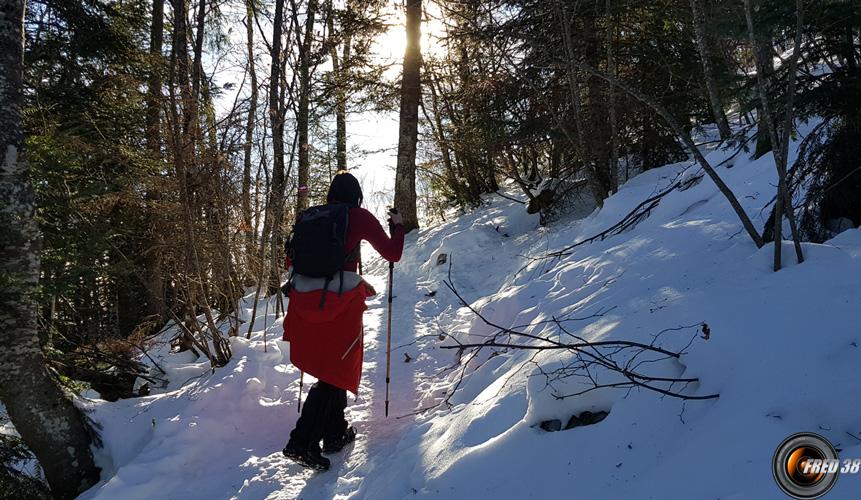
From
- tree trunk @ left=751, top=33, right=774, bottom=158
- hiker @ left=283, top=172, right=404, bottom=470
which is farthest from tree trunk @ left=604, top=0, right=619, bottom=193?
hiker @ left=283, top=172, right=404, bottom=470

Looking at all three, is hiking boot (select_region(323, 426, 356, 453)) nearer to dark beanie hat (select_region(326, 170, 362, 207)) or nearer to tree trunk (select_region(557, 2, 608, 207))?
dark beanie hat (select_region(326, 170, 362, 207))

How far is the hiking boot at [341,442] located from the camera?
3.46m

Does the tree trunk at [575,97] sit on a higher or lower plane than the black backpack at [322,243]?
higher

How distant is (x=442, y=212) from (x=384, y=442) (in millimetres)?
11435

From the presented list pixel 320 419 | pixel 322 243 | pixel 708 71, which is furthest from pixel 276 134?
pixel 708 71

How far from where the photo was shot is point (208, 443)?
3631mm

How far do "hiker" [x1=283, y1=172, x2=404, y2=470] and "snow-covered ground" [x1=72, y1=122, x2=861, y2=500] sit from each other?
0.83ft

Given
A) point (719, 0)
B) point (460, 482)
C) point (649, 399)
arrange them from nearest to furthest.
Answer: point (649, 399), point (460, 482), point (719, 0)

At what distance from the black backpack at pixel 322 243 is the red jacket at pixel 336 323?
10cm

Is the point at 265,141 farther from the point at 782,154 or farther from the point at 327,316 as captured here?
the point at 782,154

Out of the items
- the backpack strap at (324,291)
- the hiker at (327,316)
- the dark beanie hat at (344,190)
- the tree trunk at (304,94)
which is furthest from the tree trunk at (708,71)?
the tree trunk at (304,94)

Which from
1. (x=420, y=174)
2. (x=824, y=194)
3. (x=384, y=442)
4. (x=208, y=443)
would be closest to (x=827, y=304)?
(x=824, y=194)

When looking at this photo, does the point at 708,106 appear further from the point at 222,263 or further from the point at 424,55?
the point at 222,263

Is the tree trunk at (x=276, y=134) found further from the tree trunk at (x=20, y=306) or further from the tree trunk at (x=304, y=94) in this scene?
the tree trunk at (x=20, y=306)
